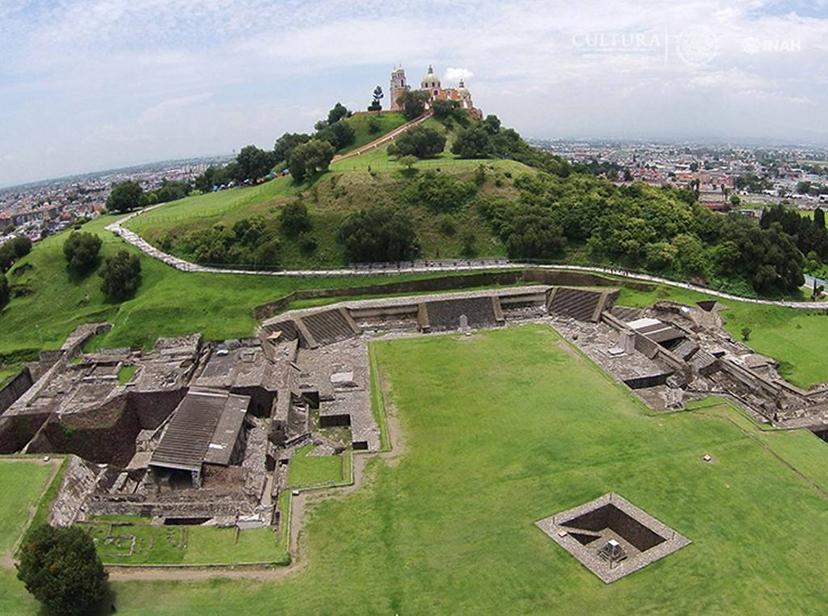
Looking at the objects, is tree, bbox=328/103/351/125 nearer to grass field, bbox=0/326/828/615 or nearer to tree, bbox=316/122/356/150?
tree, bbox=316/122/356/150

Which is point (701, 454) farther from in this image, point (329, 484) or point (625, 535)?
point (329, 484)

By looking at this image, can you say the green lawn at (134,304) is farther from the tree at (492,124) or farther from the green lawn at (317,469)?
the tree at (492,124)

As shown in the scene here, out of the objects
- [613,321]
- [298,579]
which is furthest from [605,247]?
[298,579]

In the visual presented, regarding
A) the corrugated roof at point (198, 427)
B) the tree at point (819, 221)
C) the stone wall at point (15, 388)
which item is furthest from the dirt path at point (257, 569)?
the tree at point (819, 221)

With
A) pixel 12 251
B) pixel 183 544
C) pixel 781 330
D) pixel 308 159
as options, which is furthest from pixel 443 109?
pixel 183 544

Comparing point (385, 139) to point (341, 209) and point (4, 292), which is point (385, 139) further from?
point (4, 292)

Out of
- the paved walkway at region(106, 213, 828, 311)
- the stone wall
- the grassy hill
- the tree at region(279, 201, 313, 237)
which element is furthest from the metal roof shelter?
the tree at region(279, 201, 313, 237)

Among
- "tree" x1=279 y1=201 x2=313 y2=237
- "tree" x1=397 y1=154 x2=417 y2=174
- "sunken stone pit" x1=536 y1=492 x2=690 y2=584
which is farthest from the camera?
"tree" x1=397 y1=154 x2=417 y2=174
